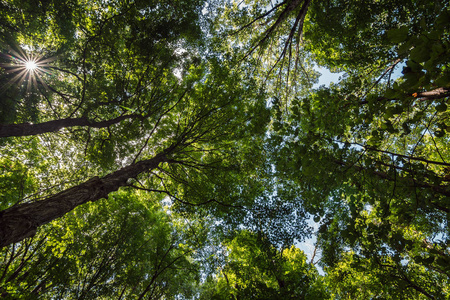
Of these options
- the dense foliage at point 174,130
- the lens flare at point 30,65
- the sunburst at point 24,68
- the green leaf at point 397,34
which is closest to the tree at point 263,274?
the dense foliage at point 174,130

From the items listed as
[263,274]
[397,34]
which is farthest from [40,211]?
[263,274]

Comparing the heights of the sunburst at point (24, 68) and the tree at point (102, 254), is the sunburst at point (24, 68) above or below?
above

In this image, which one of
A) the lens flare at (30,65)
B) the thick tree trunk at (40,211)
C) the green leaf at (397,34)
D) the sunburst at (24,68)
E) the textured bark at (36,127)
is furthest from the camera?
the lens flare at (30,65)

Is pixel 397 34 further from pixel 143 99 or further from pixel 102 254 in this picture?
pixel 102 254

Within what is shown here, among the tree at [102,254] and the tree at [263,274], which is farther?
the tree at [102,254]

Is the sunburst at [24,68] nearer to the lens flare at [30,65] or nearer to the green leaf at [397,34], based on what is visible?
the lens flare at [30,65]

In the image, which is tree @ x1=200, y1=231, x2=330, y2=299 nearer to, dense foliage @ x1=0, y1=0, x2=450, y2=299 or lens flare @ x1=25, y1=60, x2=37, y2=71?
dense foliage @ x1=0, y1=0, x2=450, y2=299

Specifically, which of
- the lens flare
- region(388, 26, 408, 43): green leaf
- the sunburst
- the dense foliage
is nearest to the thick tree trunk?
the dense foliage

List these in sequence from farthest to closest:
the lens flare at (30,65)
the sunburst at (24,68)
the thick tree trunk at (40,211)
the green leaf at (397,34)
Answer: the lens flare at (30,65)
the sunburst at (24,68)
the thick tree trunk at (40,211)
the green leaf at (397,34)

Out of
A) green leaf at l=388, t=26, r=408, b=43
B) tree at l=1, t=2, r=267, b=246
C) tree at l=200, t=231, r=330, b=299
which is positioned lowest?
tree at l=200, t=231, r=330, b=299

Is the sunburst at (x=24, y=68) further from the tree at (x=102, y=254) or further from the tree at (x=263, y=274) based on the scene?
the tree at (x=263, y=274)

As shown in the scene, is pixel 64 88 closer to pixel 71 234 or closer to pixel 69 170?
pixel 69 170

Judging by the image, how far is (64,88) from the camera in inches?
305

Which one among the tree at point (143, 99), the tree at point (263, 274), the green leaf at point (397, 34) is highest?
the tree at point (143, 99)
